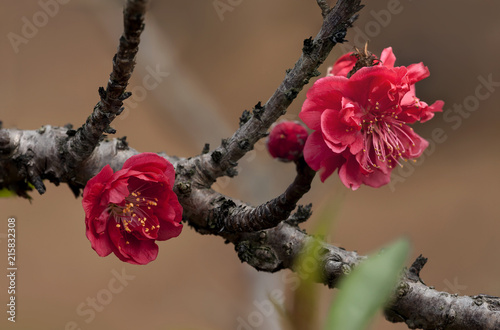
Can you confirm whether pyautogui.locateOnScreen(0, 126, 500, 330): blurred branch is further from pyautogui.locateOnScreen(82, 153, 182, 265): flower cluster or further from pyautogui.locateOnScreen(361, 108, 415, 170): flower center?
pyautogui.locateOnScreen(361, 108, 415, 170): flower center

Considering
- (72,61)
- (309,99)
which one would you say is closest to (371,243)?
(72,61)

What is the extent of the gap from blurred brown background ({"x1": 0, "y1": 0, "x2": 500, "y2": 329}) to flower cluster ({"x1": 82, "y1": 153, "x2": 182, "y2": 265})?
2.29 metres

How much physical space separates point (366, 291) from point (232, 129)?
3029mm

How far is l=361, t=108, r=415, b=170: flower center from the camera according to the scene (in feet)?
2.79

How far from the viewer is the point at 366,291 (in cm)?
33

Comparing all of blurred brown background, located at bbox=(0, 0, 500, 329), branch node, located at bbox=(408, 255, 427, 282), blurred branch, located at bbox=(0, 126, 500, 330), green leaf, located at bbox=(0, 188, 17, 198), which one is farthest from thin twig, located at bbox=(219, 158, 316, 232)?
blurred brown background, located at bbox=(0, 0, 500, 329)

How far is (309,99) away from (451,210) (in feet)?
12.3

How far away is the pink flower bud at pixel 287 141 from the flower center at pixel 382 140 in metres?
0.15

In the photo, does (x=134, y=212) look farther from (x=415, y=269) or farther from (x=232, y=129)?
(x=232, y=129)

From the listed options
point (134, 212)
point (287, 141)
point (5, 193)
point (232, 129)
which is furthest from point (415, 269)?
point (232, 129)

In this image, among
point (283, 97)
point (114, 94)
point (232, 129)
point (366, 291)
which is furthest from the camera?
point (232, 129)

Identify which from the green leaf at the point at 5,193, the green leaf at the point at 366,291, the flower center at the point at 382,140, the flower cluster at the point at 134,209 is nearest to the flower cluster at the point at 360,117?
the flower center at the point at 382,140

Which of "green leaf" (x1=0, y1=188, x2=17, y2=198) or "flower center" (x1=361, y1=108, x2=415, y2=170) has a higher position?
"flower center" (x1=361, y1=108, x2=415, y2=170)

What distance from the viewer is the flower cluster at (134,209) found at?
75cm
